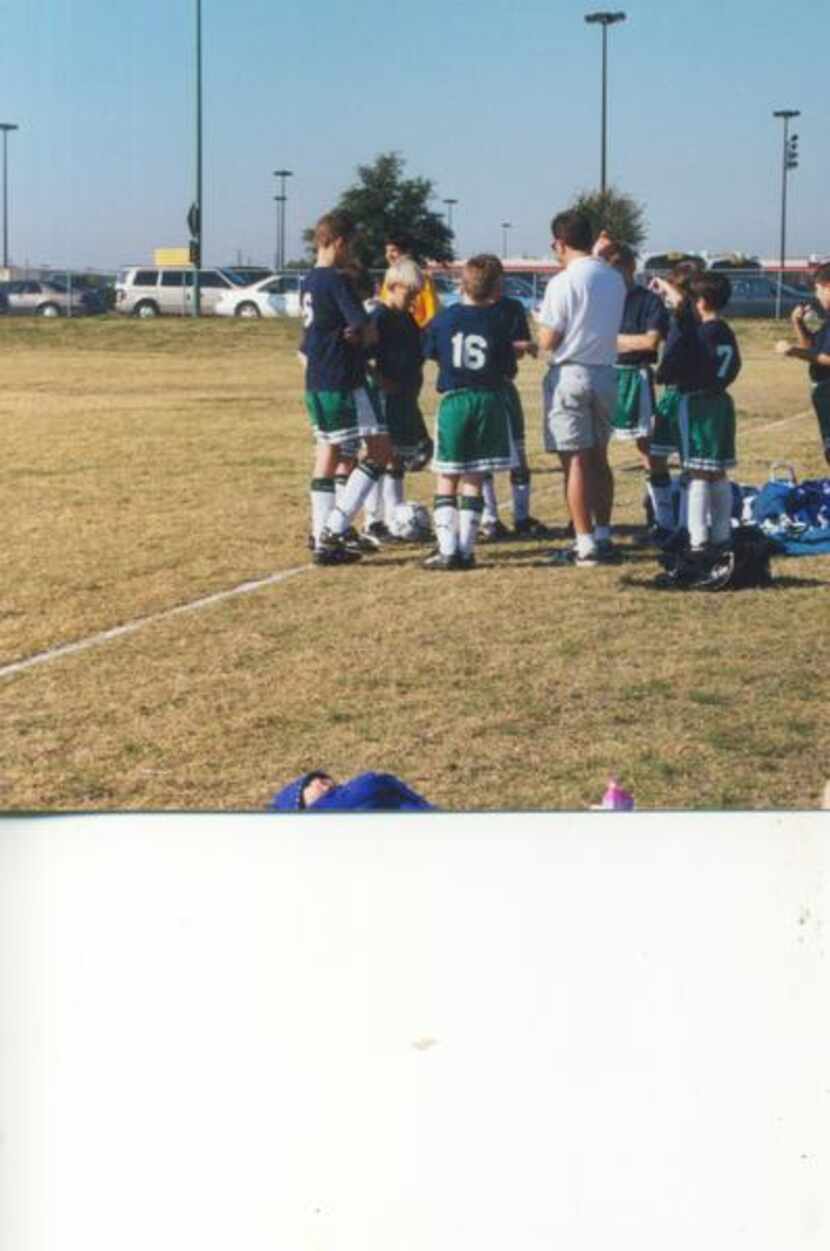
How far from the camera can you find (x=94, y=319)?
76.4 inches

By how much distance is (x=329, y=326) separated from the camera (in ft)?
6.97

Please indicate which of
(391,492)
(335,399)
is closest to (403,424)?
(391,492)

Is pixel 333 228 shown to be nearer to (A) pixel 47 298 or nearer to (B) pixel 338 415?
(A) pixel 47 298

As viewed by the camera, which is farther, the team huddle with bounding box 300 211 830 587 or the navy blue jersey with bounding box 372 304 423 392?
the navy blue jersey with bounding box 372 304 423 392

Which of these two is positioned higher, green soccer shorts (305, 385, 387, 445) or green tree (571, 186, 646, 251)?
green tree (571, 186, 646, 251)

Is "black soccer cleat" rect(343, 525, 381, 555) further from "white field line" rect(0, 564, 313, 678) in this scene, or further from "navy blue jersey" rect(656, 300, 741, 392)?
"navy blue jersey" rect(656, 300, 741, 392)

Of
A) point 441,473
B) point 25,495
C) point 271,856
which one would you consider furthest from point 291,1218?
point 441,473

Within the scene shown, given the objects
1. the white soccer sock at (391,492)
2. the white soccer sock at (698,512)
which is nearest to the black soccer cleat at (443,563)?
the white soccer sock at (698,512)

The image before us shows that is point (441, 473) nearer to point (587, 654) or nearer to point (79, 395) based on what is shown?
point (79, 395)

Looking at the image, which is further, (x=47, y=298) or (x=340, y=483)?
(x=340, y=483)

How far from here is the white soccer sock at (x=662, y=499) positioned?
2019 mm

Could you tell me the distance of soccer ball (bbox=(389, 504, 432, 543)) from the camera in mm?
2301

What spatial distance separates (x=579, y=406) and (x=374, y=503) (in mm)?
358

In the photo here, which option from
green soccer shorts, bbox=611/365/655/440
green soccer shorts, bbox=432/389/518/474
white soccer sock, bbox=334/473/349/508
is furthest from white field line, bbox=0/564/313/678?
green soccer shorts, bbox=432/389/518/474
